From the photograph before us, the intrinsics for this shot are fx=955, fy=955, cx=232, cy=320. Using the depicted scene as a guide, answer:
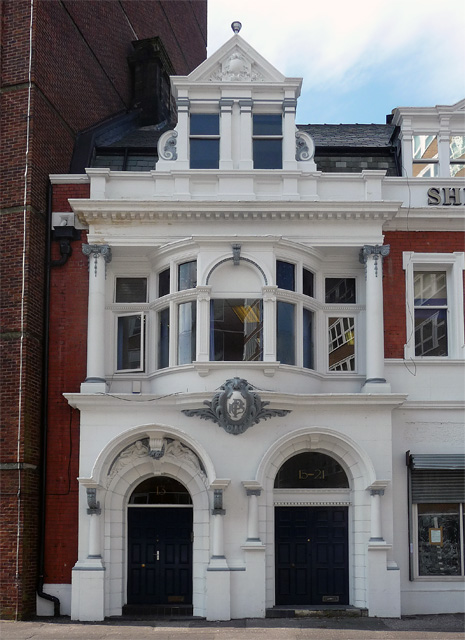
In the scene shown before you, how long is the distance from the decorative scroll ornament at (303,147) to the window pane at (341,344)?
3.80 metres

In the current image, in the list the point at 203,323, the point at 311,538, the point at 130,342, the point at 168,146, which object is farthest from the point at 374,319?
the point at 168,146

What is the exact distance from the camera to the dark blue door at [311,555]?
67.5 feet

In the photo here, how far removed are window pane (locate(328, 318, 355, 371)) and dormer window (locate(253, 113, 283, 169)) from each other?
12.8ft

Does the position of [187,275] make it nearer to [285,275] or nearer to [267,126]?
[285,275]

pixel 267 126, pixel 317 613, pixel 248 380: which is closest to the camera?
pixel 317 613

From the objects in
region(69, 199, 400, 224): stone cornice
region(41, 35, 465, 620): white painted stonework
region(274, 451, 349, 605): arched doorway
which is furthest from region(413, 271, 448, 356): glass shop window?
region(274, 451, 349, 605): arched doorway

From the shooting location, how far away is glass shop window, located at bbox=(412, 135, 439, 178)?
23.0m

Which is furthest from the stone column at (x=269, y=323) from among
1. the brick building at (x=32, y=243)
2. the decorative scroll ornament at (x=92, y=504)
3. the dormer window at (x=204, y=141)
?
the decorative scroll ornament at (x=92, y=504)

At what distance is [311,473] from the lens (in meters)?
21.1

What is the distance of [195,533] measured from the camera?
20609 mm

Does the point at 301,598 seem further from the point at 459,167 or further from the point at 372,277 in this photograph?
the point at 459,167

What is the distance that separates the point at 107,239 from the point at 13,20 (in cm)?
553

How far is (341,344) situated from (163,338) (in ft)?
13.4

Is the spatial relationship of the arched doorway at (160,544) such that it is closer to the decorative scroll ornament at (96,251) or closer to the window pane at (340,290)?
the decorative scroll ornament at (96,251)
